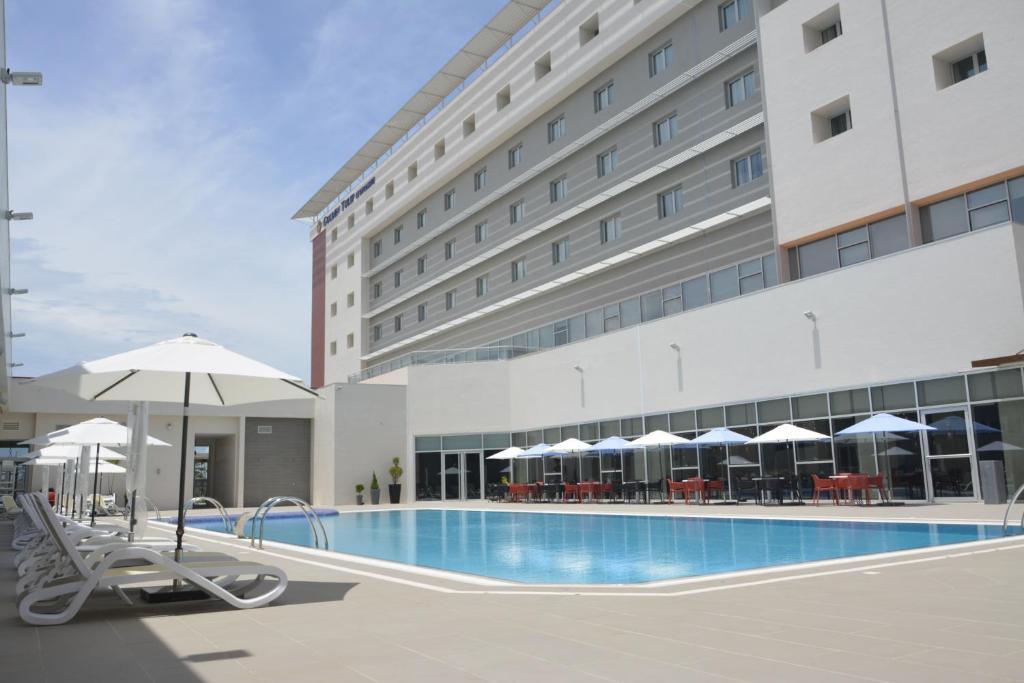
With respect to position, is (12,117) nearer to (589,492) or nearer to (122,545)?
(122,545)

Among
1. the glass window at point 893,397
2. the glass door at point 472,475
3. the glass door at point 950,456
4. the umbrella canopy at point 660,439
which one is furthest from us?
the glass door at point 472,475

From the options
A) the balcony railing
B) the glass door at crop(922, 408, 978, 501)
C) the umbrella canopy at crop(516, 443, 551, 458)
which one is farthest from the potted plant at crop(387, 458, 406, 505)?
the glass door at crop(922, 408, 978, 501)

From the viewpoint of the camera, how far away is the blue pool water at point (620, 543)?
10.2 meters

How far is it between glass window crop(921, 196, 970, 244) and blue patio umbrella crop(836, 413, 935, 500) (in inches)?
167

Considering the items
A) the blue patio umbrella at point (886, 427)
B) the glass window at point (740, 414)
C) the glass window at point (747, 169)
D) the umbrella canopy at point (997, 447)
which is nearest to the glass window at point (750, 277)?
the glass window at point (747, 169)

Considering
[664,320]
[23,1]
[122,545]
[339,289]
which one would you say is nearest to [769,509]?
[664,320]

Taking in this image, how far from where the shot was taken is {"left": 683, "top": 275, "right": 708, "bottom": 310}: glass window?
78.6 feet

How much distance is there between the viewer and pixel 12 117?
448 inches

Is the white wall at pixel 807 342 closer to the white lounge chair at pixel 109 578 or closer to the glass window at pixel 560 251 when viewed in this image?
the glass window at pixel 560 251

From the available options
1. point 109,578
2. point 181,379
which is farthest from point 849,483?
point 109,578

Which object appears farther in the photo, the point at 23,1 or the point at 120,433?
the point at 120,433

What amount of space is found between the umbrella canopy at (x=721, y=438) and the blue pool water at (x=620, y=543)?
3.26 meters

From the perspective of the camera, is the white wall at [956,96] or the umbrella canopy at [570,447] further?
the umbrella canopy at [570,447]

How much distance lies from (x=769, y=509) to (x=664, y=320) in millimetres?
7609
